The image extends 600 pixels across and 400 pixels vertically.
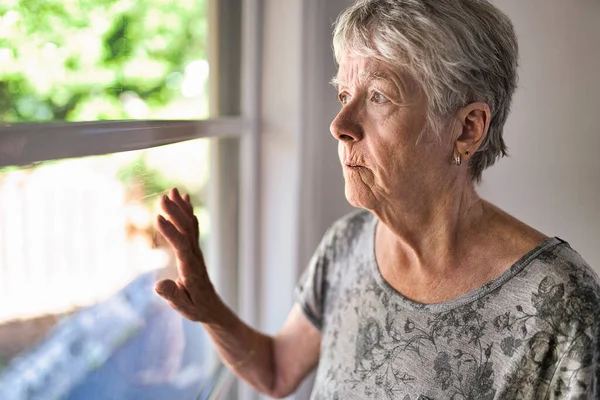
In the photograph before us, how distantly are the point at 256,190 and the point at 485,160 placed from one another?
0.73 metres

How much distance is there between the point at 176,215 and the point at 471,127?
590mm

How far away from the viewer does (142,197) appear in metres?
1.02

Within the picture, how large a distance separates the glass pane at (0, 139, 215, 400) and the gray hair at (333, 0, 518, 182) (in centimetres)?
45

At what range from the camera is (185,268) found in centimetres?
112

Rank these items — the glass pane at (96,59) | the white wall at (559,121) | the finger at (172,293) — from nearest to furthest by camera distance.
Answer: the glass pane at (96,59)
the finger at (172,293)
the white wall at (559,121)

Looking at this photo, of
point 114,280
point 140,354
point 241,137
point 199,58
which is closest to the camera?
point 114,280

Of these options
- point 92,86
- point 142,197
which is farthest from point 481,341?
point 92,86

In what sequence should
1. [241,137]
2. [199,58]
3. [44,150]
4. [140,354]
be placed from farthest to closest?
[241,137]
[199,58]
[140,354]
[44,150]

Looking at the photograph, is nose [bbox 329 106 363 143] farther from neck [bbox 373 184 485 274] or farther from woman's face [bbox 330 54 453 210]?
neck [bbox 373 184 485 274]

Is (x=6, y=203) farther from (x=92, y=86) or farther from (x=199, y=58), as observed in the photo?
(x=199, y=58)

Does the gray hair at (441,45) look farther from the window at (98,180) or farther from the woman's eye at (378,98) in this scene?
the window at (98,180)

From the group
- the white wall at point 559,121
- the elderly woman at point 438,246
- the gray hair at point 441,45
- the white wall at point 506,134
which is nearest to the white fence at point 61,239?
the elderly woman at point 438,246

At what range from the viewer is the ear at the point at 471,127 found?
1.03m

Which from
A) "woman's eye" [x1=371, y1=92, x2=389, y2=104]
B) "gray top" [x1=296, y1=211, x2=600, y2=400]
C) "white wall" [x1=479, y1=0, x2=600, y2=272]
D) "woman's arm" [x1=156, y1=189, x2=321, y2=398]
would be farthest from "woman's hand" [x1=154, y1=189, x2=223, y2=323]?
"white wall" [x1=479, y1=0, x2=600, y2=272]
